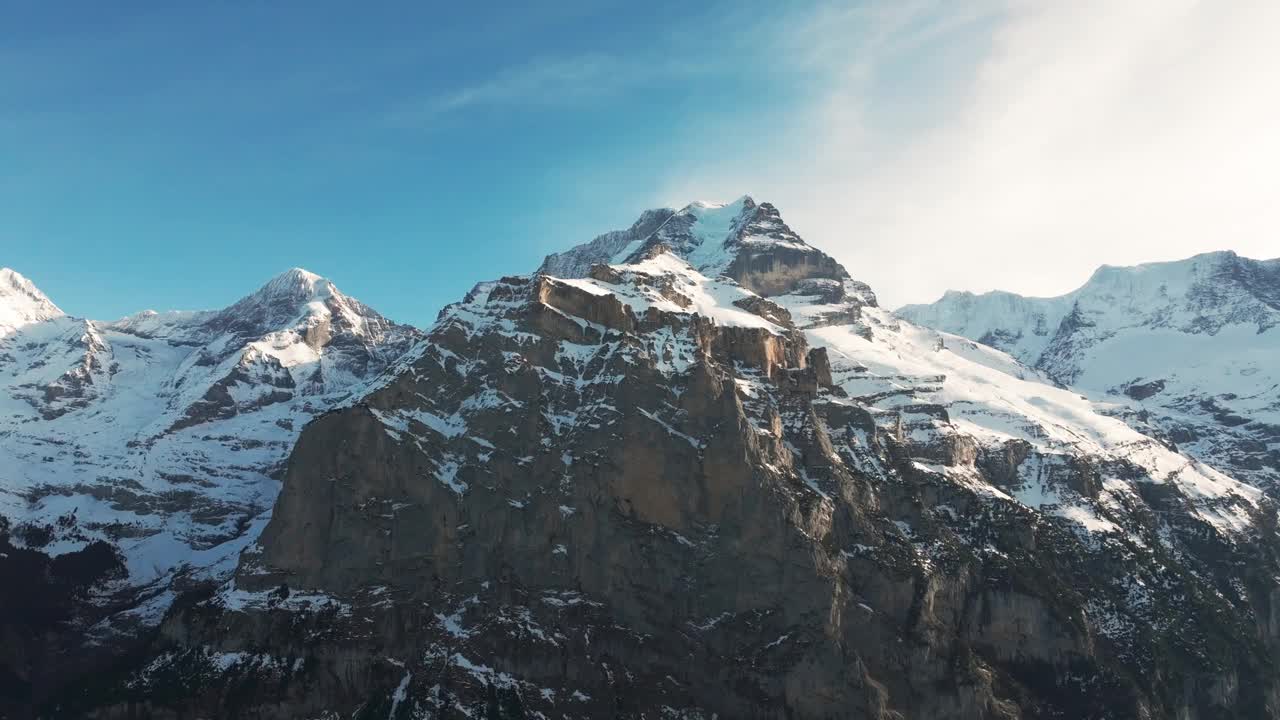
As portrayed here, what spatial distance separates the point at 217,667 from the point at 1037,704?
13659 centimetres

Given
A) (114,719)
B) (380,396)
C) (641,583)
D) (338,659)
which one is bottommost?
(114,719)

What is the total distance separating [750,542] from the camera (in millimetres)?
181125

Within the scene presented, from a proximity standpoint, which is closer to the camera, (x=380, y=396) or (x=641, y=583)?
(x=641, y=583)

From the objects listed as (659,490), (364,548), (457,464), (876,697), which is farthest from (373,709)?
(876,697)

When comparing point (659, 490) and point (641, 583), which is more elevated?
point (659, 490)

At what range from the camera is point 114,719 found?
7096 inches

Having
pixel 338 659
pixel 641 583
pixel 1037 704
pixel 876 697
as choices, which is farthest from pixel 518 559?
pixel 1037 704

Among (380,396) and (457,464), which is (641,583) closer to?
(457,464)

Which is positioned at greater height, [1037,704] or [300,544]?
[300,544]

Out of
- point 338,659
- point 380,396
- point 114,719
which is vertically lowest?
point 114,719

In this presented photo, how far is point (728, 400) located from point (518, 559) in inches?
1734

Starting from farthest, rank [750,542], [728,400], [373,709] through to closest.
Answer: [728,400] → [750,542] → [373,709]

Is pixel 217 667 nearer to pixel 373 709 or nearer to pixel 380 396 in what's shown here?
pixel 373 709

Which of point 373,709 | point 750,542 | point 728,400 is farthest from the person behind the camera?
point 728,400
